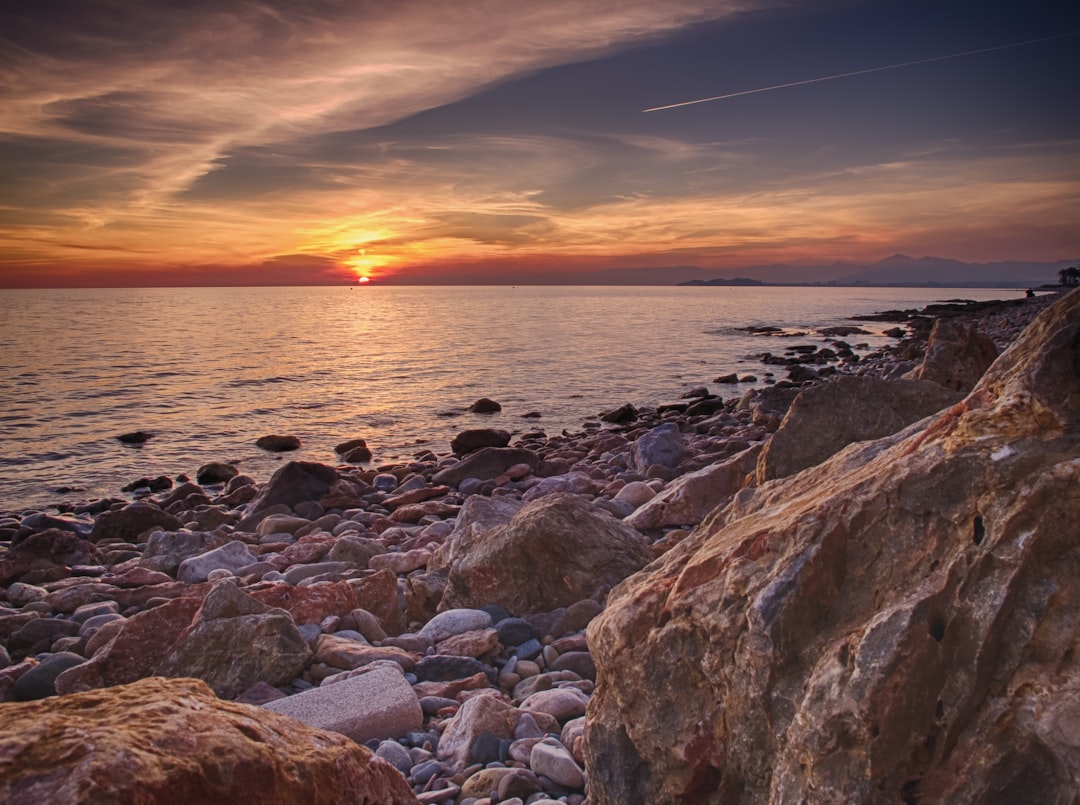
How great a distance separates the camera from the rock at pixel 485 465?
14.9 m

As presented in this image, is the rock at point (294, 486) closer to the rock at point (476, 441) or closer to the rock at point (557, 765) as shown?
the rock at point (476, 441)

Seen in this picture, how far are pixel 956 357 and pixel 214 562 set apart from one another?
10105mm

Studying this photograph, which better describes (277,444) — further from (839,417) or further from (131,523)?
(839,417)

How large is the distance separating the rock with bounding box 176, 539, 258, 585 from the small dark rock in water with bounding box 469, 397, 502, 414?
52.2ft

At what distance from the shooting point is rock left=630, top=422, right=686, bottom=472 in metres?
13.2

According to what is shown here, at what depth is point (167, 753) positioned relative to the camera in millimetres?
Result: 1875

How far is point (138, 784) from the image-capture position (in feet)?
5.74

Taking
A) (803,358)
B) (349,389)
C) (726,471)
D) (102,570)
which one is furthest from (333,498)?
(803,358)

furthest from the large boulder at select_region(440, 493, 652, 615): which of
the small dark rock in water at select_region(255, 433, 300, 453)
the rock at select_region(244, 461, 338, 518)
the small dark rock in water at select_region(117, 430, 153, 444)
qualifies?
the small dark rock in water at select_region(117, 430, 153, 444)

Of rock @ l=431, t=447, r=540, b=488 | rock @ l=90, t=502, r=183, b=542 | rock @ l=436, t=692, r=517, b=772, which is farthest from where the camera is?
rock @ l=431, t=447, r=540, b=488

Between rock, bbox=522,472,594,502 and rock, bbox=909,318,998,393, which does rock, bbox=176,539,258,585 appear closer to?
rock, bbox=522,472,594,502

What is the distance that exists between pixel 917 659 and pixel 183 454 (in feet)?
67.7

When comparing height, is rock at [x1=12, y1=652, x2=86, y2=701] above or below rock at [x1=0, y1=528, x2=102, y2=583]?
above

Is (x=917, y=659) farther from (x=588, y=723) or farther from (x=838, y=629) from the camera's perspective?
(x=588, y=723)
